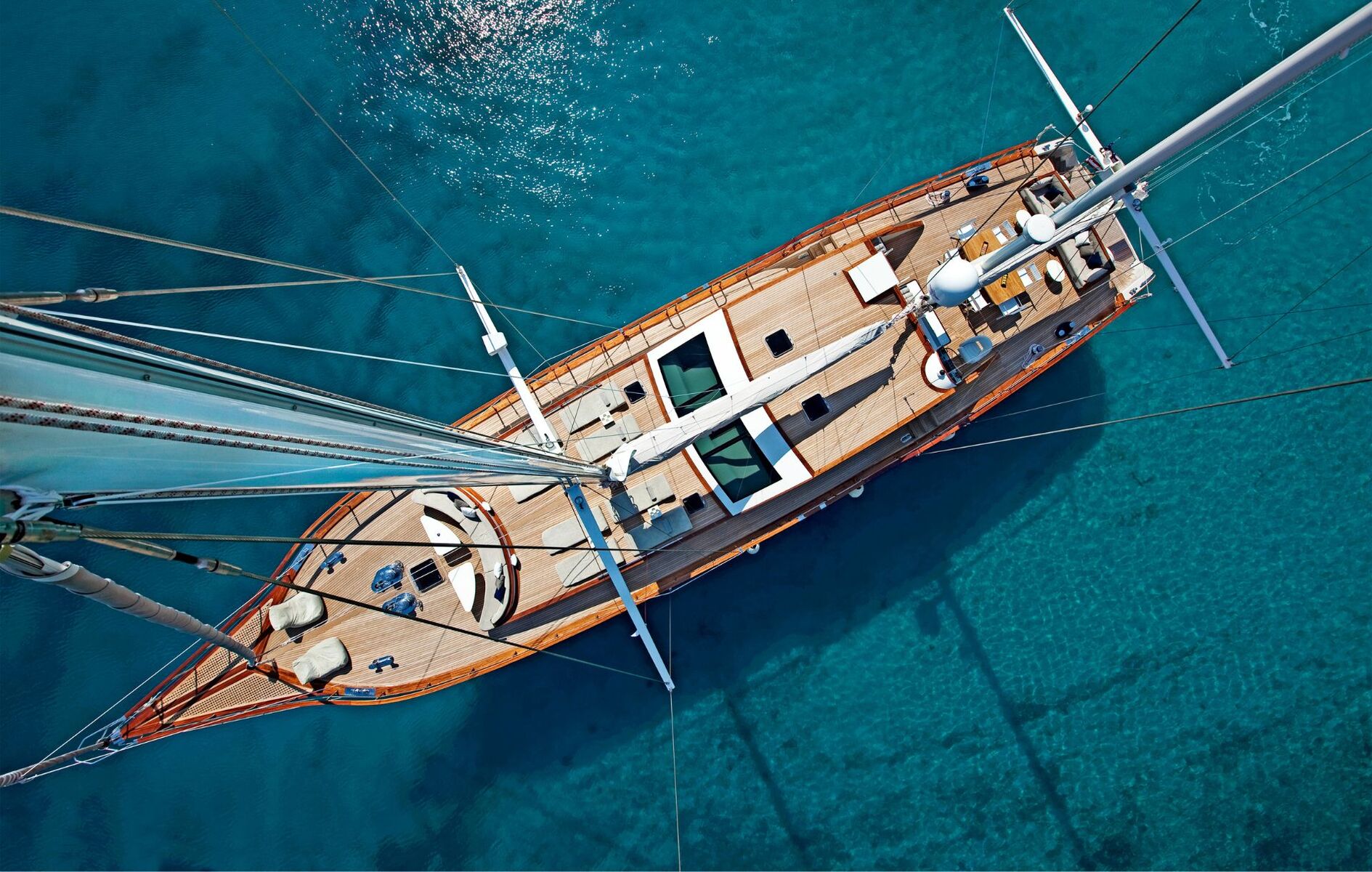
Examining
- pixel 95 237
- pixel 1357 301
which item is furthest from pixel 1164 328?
pixel 95 237

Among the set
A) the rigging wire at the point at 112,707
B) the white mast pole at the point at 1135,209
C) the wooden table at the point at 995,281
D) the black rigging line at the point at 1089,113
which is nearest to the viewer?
the wooden table at the point at 995,281

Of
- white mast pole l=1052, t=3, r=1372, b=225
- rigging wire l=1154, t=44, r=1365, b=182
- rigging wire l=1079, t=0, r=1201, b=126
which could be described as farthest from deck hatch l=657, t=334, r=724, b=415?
rigging wire l=1154, t=44, r=1365, b=182

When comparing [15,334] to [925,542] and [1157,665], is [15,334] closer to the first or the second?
[925,542]

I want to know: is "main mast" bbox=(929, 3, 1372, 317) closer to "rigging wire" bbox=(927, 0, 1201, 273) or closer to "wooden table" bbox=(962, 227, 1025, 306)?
"wooden table" bbox=(962, 227, 1025, 306)

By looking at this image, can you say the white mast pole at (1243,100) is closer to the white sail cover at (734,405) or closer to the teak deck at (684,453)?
the teak deck at (684,453)

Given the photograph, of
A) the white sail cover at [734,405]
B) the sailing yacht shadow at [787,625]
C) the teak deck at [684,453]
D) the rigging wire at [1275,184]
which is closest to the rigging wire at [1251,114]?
the rigging wire at [1275,184]

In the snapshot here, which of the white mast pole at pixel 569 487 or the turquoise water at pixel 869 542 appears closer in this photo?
the white mast pole at pixel 569 487
